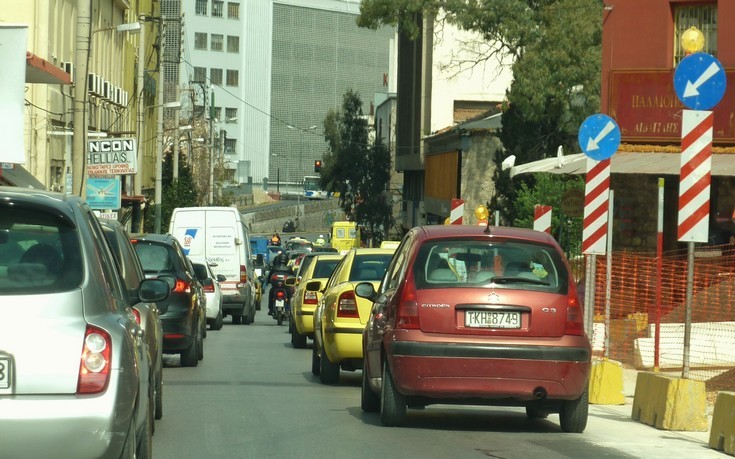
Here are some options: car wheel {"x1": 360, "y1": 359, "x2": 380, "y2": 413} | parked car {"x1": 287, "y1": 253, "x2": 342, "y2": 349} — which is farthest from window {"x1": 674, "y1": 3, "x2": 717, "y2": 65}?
car wheel {"x1": 360, "y1": 359, "x2": 380, "y2": 413}

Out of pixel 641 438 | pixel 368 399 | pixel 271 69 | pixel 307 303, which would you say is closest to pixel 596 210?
pixel 368 399

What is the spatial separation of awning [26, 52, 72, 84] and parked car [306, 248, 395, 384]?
8.78 m

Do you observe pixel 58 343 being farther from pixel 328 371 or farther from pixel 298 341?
pixel 298 341

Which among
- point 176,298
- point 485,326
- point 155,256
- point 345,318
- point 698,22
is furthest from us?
point 698,22

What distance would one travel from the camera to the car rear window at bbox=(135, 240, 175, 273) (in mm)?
18109

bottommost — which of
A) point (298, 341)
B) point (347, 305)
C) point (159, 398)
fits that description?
point (298, 341)

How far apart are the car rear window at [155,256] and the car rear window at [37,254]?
11206 millimetres

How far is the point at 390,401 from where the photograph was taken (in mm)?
11344

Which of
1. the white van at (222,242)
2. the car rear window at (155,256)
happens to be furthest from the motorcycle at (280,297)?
the car rear window at (155,256)

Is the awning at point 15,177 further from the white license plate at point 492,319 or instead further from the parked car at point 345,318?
the white license plate at point 492,319

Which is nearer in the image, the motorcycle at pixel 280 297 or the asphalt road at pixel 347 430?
the asphalt road at pixel 347 430

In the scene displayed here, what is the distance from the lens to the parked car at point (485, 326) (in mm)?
10836

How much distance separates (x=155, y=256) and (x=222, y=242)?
17.3 metres

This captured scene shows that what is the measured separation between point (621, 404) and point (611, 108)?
43.0 feet
